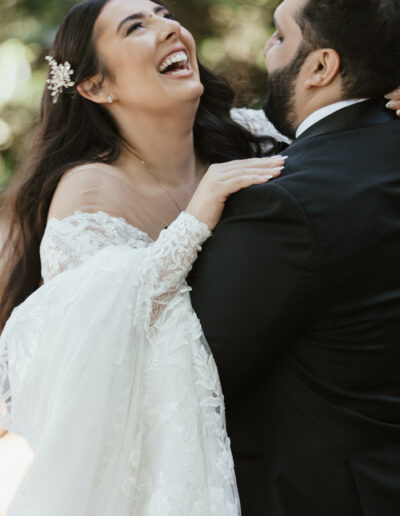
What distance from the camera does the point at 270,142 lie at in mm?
3266

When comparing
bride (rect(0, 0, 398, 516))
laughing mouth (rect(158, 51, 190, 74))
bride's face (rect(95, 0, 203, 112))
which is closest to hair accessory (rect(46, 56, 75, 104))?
bride's face (rect(95, 0, 203, 112))

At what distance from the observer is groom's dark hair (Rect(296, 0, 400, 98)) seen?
81.0 inches

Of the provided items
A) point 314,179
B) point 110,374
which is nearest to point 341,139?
point 314,179

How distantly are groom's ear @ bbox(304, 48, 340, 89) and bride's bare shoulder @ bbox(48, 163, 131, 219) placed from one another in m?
0.85

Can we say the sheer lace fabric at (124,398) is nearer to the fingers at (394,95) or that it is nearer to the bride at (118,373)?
the bride at (118,373)

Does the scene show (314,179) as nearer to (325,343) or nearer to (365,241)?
(365,241)

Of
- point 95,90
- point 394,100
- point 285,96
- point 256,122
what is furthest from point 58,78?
point 394,100

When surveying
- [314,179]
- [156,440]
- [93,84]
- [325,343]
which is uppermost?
[93,84]

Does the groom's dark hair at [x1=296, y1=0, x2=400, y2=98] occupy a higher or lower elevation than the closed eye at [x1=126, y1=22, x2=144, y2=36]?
lower

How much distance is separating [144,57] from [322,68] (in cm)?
84

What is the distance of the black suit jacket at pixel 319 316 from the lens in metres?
1.84

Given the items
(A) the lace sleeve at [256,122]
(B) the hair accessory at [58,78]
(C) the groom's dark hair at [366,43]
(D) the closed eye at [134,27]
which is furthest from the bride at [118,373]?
(A) the lace sleeve at [256,122]

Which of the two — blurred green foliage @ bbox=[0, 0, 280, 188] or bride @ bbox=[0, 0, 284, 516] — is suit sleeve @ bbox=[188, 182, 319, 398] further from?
blurred green foliage @ bbox=[0, 0, 280, 188]

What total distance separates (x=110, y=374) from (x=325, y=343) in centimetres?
60
